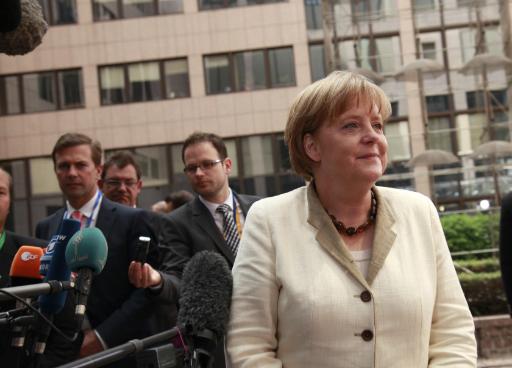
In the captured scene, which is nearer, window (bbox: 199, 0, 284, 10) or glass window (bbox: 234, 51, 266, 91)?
glass window (bbox: 234, 51, 266, 91)

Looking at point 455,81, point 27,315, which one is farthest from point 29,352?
point 455,81

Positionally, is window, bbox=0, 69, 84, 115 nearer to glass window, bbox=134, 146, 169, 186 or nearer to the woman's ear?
glass window, bbox=134, 146, 169, 186

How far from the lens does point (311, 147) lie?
3.18 meters

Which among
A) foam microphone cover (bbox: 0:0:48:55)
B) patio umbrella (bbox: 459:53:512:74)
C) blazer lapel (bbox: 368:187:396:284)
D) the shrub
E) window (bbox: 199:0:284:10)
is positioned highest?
window (bbox: 199:0:284:10)

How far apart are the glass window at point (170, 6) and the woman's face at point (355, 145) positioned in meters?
30.4

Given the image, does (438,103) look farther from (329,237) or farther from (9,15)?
(9,15)

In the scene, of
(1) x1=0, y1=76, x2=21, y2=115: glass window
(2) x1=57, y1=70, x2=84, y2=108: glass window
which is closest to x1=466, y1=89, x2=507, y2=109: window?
(2) x1=57, y1=70, x2=84, y2=108: glass window

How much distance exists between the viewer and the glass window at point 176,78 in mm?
32353

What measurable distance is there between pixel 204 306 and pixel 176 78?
30.0m

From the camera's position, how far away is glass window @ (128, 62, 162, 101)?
32625 mm

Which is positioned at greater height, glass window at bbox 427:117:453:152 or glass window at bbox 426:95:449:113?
glass window at bbox 426:95:449:113

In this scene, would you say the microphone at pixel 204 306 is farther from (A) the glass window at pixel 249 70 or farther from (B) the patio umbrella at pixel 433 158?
(A) the glass window at pixel 249 70

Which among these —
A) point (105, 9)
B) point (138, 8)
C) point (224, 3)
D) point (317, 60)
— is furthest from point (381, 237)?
point (105, 9)

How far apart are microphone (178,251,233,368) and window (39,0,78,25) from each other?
3147 centimetres
